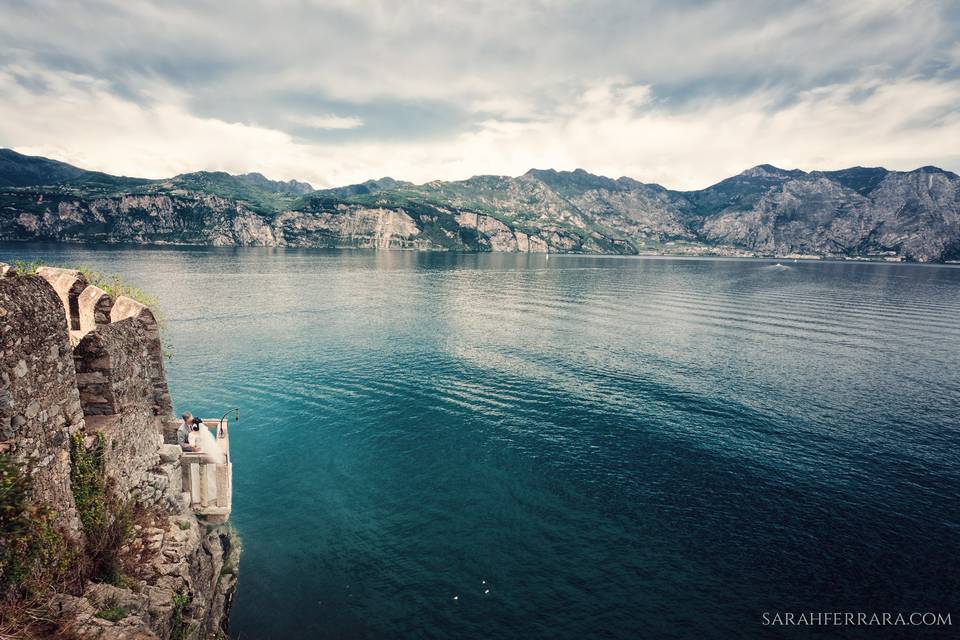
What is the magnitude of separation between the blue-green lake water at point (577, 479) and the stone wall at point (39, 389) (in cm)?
1310

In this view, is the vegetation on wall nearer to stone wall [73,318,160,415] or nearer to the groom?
stone wall [73,318,160,415]

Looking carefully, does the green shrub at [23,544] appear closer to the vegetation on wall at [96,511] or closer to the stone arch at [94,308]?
the vegetation on wall at [96,511]

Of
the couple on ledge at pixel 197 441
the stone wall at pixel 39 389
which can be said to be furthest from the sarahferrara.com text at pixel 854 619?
the couple on ledge at pixel 197 441

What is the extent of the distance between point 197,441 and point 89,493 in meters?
11.2

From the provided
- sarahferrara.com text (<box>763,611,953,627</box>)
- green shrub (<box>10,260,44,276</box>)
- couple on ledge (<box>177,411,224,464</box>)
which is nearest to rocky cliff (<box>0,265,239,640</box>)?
green shrub (<box>10,260,44,276</box>)

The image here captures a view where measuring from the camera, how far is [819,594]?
845 inches

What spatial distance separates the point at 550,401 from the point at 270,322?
5355 centimetres

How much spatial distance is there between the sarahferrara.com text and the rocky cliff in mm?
25567

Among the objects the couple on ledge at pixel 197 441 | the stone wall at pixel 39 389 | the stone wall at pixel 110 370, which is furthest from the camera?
the couple on ledge at pixel 197 441

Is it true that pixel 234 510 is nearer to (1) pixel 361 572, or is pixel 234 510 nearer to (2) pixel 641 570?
(1) pixel 361 572

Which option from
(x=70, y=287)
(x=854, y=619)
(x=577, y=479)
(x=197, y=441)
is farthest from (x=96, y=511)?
(x=854, y=619)

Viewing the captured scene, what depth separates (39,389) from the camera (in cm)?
1134

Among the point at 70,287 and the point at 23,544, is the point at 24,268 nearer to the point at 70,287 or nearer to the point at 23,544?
the point at 70,287

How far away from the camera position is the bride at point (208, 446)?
2294 cm
